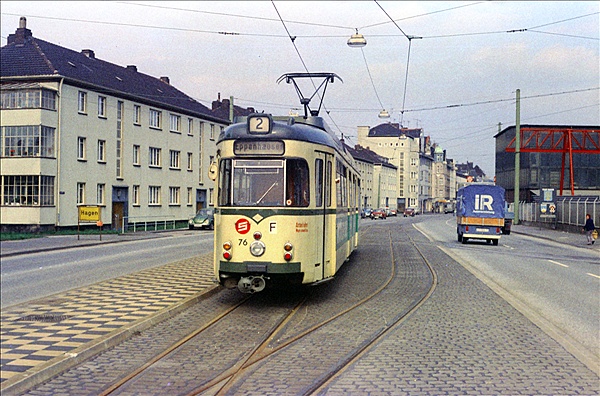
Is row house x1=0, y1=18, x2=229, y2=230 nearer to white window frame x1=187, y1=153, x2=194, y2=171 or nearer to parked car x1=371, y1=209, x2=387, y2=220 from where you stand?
white window frame x1=187, y1=153, x2=194, y2=171

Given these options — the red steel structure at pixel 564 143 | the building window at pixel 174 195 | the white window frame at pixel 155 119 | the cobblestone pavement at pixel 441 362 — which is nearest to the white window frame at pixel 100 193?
the white window frame at pixel 155 119

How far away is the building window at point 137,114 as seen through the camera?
4122cm

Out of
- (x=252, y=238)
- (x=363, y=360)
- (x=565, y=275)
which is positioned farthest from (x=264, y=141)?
(x=565, y=275)

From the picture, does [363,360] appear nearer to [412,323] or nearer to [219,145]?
[412,323]

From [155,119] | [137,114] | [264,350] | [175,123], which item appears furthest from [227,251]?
[175,123]

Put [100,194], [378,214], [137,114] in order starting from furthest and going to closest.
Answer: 1. [378,214]
2. [137,114]
3. [100,194]

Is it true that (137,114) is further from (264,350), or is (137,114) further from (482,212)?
(264,350)

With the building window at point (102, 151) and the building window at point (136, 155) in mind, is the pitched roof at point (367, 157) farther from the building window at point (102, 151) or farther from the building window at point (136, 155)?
the building window at point (102, 151)

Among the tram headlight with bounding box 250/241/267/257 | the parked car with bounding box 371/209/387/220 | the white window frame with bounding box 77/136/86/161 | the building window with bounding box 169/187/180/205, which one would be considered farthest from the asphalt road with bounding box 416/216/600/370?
the parked car with bounding box 371/209/387/220

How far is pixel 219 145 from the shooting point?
34.8ft

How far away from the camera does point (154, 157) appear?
1754 inches

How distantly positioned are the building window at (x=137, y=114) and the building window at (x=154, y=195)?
4.79 m

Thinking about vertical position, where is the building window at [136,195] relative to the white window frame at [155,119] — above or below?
below

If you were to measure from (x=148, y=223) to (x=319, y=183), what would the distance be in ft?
111
